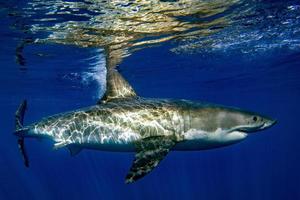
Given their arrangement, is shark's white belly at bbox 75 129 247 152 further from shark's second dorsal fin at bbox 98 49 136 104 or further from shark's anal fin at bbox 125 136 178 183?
shark's second dorsal fin at bbox 98 49 136 104

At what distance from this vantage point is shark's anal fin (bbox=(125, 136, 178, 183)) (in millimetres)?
5492

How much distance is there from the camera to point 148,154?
598 centimetres

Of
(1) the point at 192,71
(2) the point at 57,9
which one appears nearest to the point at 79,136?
(2) the point at 57,9

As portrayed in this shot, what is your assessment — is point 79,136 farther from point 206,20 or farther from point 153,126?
point 206,20

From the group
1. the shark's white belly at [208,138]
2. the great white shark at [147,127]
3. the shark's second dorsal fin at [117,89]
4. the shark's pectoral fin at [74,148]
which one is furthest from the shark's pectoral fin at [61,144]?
the shark's white belly at [208,138]

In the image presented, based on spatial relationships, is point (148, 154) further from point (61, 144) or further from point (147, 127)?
point (61, 144)

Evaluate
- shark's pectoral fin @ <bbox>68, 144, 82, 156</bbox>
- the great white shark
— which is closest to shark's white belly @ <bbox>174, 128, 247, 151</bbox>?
the great white shark

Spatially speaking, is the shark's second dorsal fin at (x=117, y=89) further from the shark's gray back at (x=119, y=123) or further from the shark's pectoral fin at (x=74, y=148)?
the shark's pectoral fin at (x=74, y=148)

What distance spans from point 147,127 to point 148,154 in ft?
3.82

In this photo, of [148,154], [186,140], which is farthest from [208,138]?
[148,154]

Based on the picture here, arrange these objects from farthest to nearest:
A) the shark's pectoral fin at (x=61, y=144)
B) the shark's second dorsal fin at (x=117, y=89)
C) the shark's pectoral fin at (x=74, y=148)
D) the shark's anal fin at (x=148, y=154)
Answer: the shark's second dorsal fin at (x=117, y=89) < the shark's pectoral fin at (x=74, y=148) < the shark's pectoral fin at (x=61, y=144) < the shark's anal fin at (x=148, y=154)

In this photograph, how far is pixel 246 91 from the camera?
41.1 metres

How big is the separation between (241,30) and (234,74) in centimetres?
1422

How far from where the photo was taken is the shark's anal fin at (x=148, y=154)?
18.0 ft
